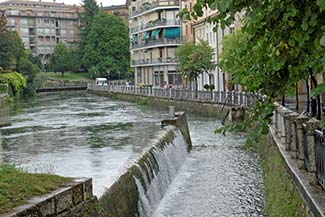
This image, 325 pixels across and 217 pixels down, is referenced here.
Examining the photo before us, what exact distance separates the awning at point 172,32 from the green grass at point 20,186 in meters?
71.7

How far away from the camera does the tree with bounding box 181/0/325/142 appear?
5.57 metres

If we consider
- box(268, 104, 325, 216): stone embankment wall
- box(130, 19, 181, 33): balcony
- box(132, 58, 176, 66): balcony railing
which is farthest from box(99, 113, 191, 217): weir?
box(130, 19, 181, 33): balcony

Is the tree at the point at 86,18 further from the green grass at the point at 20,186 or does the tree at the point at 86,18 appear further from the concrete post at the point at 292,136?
the green grass at the point at 20,186

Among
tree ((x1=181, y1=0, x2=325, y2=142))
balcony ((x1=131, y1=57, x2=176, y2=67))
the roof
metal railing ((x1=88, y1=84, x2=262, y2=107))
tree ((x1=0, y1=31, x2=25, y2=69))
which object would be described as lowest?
metal railing ((x1=88, y1=84, x2=262, y2=107))

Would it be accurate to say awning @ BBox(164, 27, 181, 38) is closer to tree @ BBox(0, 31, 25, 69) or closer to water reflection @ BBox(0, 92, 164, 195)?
tree @ BBox(0, 31, 25, 69)

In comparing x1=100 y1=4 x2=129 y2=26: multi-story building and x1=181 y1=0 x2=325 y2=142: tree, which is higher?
x1=100 y1=4 x2=129 y2=26: multi-story building

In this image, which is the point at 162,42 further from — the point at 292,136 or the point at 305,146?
the point at 305,146

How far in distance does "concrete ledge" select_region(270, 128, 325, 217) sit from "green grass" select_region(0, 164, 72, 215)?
3723mm

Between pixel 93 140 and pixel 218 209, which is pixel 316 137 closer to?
pixel 218 209

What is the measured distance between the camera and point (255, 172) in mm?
19500

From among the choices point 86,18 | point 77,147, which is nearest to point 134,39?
point 86,18

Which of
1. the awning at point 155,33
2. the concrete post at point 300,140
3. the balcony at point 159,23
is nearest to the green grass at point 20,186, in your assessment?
the concrete post at point 300,140

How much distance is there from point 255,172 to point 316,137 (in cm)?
975

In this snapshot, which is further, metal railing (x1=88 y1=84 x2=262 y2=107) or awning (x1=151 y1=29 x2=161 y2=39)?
awning (x1=151 y1=29 x2=161 y2=39)
